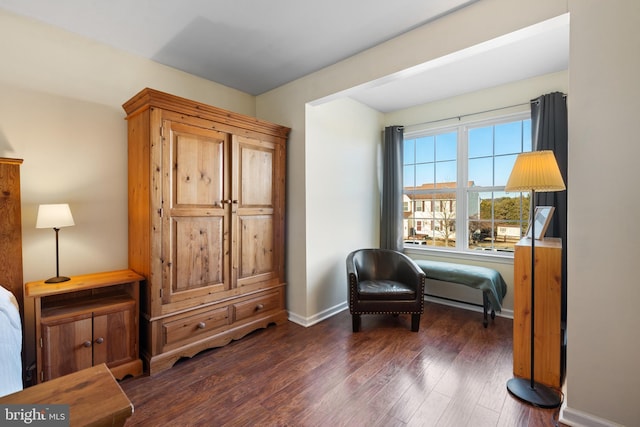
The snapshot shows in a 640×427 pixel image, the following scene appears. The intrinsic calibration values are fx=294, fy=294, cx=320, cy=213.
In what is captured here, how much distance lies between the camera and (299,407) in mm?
1877

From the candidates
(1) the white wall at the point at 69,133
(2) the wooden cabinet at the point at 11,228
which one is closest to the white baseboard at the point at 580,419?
(1) the white wall at the point at 69,133

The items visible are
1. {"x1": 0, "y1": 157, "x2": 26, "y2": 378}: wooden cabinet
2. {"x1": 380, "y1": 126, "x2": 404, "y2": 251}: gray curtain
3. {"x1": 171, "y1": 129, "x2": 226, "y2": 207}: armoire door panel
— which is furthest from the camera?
{"x1": 380, "y1": 126, "x2": 404, "y2": 251}: gray curtain

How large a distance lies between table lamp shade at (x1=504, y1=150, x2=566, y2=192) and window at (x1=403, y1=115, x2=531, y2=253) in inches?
69.2

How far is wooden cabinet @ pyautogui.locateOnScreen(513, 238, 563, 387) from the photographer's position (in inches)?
79.9

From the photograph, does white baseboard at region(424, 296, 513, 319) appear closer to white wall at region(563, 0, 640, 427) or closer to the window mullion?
the window mullion

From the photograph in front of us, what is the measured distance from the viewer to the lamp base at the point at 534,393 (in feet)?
6.14

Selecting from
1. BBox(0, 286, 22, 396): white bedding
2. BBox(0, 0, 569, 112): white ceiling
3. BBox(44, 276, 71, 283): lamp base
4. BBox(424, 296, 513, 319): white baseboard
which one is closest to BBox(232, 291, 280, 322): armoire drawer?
BBox(44, 276, 71, 283): lamp base

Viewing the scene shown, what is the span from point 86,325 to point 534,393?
10.2 ft

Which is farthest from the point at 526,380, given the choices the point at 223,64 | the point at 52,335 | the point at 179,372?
the point at 223,64

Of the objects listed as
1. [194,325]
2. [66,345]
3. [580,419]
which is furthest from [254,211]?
[580,419]

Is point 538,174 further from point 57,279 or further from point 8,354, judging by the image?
point 57,279

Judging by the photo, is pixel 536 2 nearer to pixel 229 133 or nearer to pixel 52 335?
pixel 229 133

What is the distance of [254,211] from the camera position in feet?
9.77

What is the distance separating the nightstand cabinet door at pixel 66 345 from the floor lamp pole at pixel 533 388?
9.67 feet
